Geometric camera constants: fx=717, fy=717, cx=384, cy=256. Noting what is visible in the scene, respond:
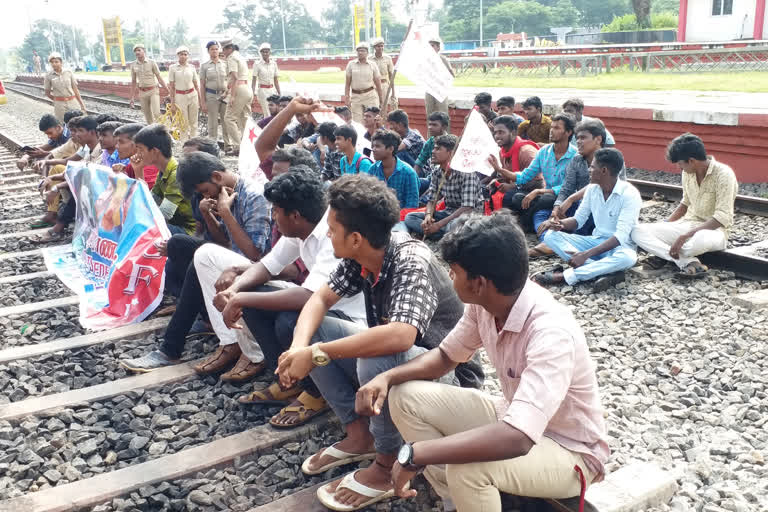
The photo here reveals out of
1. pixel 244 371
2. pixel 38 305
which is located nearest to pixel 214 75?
pixel 38 305

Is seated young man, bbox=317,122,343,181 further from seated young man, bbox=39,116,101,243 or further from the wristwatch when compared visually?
the wristwatch

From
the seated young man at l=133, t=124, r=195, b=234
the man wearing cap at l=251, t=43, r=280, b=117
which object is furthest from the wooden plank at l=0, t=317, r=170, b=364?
the man wearing cap at l=251, t=43, r=280, b=117

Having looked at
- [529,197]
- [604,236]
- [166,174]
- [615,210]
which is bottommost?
[604,236]

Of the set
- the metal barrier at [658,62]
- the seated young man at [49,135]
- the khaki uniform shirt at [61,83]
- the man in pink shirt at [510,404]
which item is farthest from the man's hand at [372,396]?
the metal barrier at [658,62]

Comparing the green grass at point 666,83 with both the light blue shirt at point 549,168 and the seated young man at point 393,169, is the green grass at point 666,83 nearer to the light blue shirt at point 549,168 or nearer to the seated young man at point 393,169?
the seated young man at point 393,169

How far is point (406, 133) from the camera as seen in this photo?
8531 millimetres

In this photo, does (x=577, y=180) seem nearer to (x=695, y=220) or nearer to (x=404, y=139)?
(x=695, y=220)

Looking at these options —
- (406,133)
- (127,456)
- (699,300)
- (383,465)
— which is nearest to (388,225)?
(383,465)

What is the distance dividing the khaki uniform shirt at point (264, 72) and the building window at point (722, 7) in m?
24.9

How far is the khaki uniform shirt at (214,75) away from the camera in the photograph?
12.9 m

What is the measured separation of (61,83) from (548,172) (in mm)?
11690

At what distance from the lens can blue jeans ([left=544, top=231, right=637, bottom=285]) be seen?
17.4ft

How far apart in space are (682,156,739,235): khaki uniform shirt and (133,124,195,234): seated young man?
3.86m

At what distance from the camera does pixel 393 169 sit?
6785 millimetres
